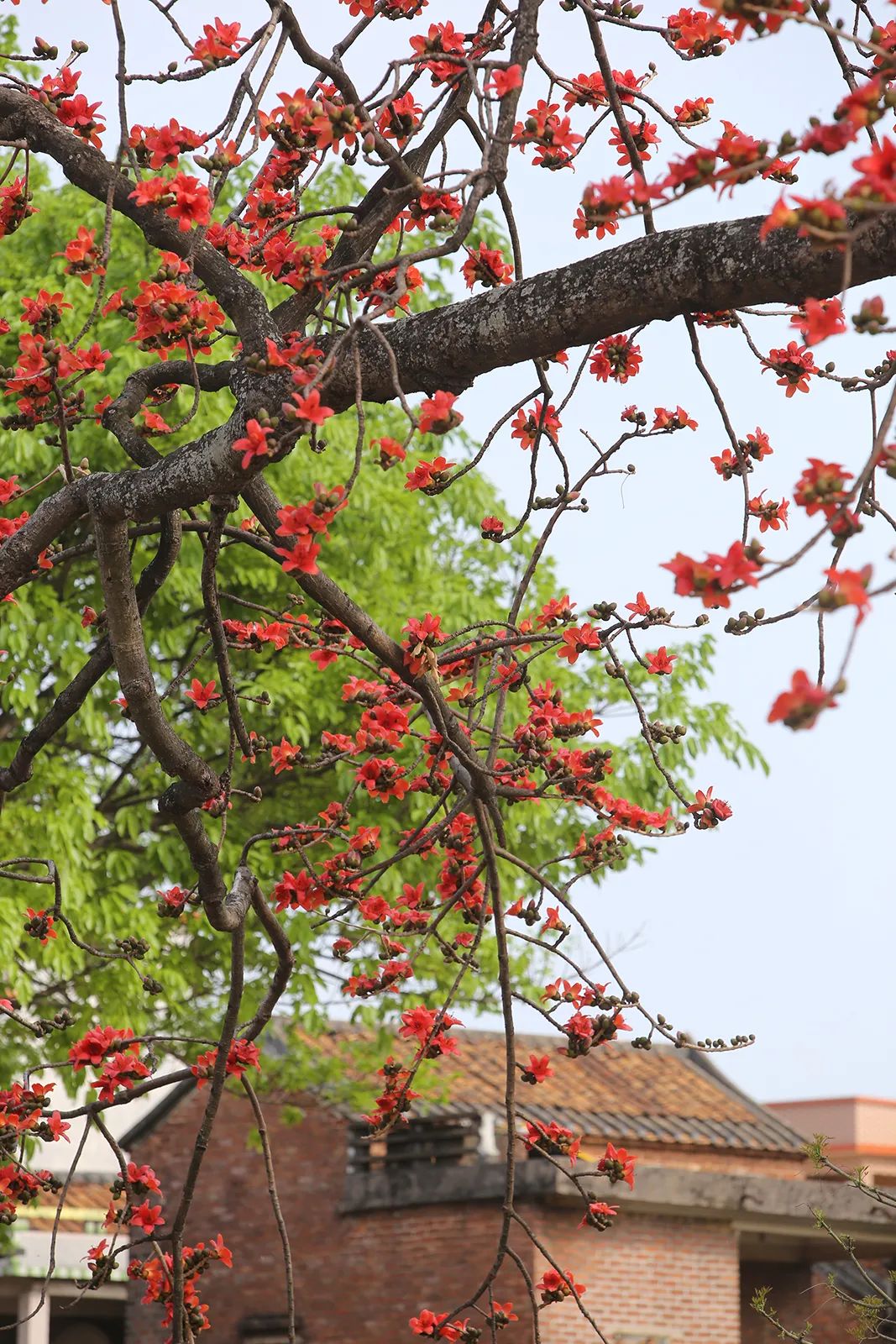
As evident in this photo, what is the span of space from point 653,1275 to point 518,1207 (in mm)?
1105

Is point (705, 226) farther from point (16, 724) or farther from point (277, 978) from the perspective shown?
point (16, 724)

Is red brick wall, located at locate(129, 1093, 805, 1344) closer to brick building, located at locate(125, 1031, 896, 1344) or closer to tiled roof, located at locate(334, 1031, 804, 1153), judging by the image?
brick building, located at locate(125, 1031, 896, 1344)

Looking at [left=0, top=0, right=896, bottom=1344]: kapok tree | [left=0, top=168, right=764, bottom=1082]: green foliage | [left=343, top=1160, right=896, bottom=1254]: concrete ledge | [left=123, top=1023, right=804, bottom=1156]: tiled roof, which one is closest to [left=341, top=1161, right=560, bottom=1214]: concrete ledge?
[left=343, top=1160, right=896, bottom=1254]: concrete ledge

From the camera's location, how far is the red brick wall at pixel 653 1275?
10852 millimetres

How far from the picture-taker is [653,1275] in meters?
11.1

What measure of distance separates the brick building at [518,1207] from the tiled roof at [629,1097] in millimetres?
29

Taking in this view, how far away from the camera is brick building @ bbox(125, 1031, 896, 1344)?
10914 mm

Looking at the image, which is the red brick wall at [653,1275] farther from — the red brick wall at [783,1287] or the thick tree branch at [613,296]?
the thick tree branch at [613,296]

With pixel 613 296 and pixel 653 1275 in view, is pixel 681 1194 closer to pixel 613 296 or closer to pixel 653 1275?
pixel 653 1275

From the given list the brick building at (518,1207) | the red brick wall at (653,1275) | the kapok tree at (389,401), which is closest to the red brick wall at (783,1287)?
the brick building at (518,1207)

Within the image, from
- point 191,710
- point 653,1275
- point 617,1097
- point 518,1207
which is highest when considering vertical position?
point 191,710

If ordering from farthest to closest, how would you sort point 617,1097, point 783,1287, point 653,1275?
point 617,1097
point 783,1287
point 653,1275

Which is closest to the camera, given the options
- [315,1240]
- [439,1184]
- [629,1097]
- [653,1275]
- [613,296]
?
[613,296]

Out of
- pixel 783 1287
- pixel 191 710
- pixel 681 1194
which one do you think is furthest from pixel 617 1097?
pixel 191 710
